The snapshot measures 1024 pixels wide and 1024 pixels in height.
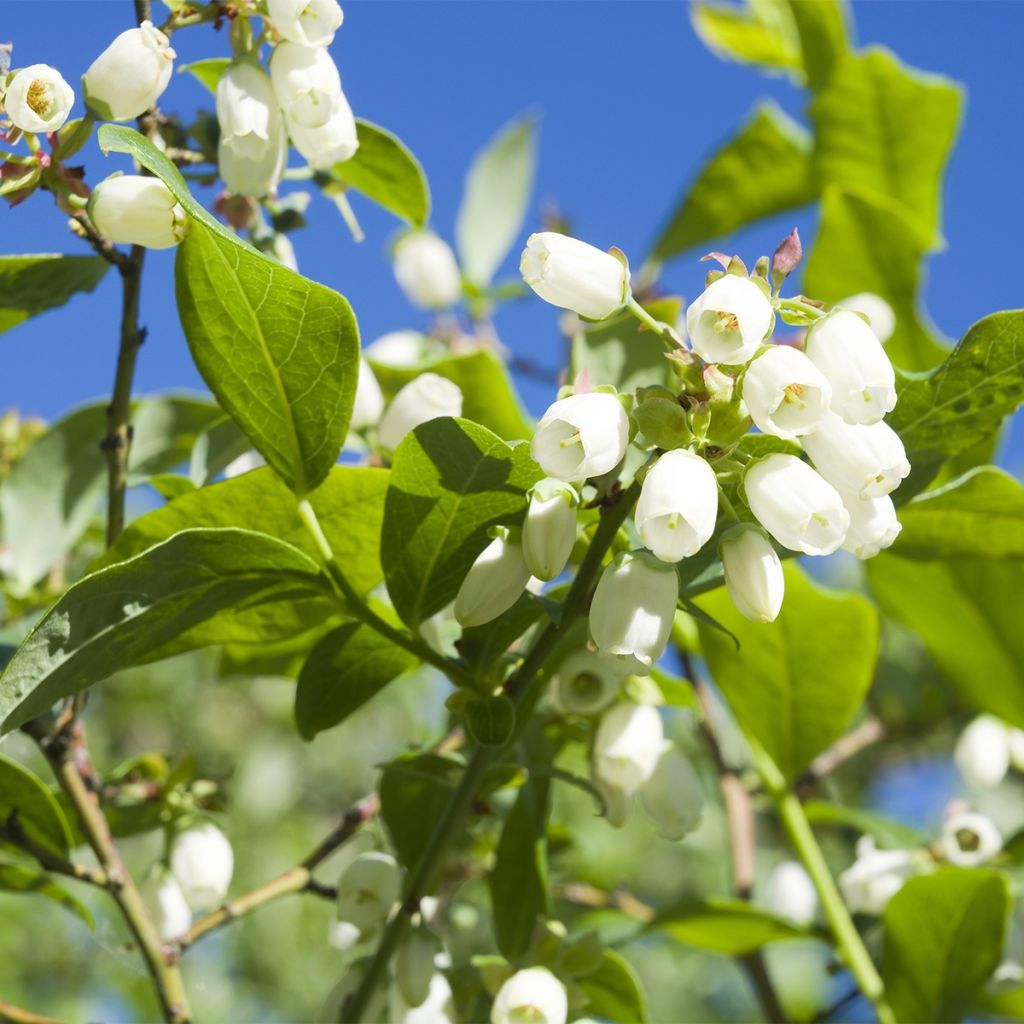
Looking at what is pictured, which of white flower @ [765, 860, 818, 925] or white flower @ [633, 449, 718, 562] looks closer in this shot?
white flower @ [633, 449, 718, 562]

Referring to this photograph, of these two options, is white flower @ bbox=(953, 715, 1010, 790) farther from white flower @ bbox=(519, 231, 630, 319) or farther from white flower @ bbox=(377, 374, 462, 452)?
white flower @ bbox=(519, 231, 630, 319)

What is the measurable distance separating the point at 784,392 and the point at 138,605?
46 cm

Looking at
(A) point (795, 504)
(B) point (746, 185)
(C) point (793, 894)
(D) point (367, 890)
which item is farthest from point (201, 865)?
(B) point (746, 185)

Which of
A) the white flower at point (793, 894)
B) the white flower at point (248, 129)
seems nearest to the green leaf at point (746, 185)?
the white flower at point (793, 894)

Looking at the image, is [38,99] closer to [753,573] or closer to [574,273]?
[574,273]

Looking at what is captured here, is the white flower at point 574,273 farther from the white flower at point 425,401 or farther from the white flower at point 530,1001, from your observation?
the white flower at point 530,1001

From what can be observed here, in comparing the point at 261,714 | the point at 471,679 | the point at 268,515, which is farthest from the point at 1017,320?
the point at 261,714

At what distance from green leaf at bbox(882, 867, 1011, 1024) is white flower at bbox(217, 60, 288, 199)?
37.9 inches

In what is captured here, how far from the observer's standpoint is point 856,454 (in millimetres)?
882

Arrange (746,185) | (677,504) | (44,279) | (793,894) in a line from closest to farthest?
(677,504)
(44,279)
(793,894)
(746,185)

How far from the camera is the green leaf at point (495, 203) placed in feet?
8.41

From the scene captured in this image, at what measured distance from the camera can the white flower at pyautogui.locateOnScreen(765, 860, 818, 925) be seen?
6.12 ft

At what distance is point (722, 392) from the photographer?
0.87 metres

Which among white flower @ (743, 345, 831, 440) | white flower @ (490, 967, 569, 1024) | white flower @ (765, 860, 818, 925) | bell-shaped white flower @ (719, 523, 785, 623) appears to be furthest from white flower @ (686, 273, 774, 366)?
white flower @ (765, 860, 818, 925)
